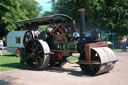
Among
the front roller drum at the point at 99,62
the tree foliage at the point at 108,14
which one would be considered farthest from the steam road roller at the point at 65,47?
the tree foliage at the point at 108,14

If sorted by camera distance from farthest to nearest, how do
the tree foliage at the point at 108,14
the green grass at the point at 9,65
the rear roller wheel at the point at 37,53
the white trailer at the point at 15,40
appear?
the tree foliage at the point at 108,14, the white trailer at the point at 15,40, the green grass at the point at 9,65, the rear roller wheel at the point at 37,53

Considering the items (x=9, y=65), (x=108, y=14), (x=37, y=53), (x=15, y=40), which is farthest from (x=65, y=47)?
(x=108, y=14)

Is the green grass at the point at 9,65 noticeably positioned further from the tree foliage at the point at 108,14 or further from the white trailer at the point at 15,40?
the tree foliage at the point at 108,14

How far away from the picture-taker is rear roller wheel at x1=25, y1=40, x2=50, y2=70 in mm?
8930

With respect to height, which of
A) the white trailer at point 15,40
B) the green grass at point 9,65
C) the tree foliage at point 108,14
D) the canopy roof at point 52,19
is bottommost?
the green grass at point 9,65

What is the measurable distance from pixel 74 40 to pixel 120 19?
21913 millimetres

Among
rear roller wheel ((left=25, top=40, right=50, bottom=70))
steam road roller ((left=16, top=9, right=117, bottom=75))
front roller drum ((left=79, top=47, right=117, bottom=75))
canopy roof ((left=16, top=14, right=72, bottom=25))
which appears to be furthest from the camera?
canopy roof ((left=16, top=14, right=72, bottom=25))

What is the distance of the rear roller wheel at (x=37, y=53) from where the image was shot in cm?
893

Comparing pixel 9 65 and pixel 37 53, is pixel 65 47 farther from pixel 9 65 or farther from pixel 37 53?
pixel 9 65

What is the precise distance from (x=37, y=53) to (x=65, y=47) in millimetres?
1409

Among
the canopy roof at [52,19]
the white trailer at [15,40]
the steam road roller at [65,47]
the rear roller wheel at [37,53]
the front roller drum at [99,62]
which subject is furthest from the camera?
the white trailer at [15,40]

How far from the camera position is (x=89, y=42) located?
8055mm

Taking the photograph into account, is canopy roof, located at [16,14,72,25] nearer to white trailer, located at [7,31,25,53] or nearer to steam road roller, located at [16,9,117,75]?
steam road roller, located at [16,9,117,75]

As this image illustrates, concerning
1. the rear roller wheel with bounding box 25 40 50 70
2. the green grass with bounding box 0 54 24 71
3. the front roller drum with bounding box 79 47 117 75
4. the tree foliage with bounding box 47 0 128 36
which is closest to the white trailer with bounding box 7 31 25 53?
the green grass with bounding box 0 54 24 71
